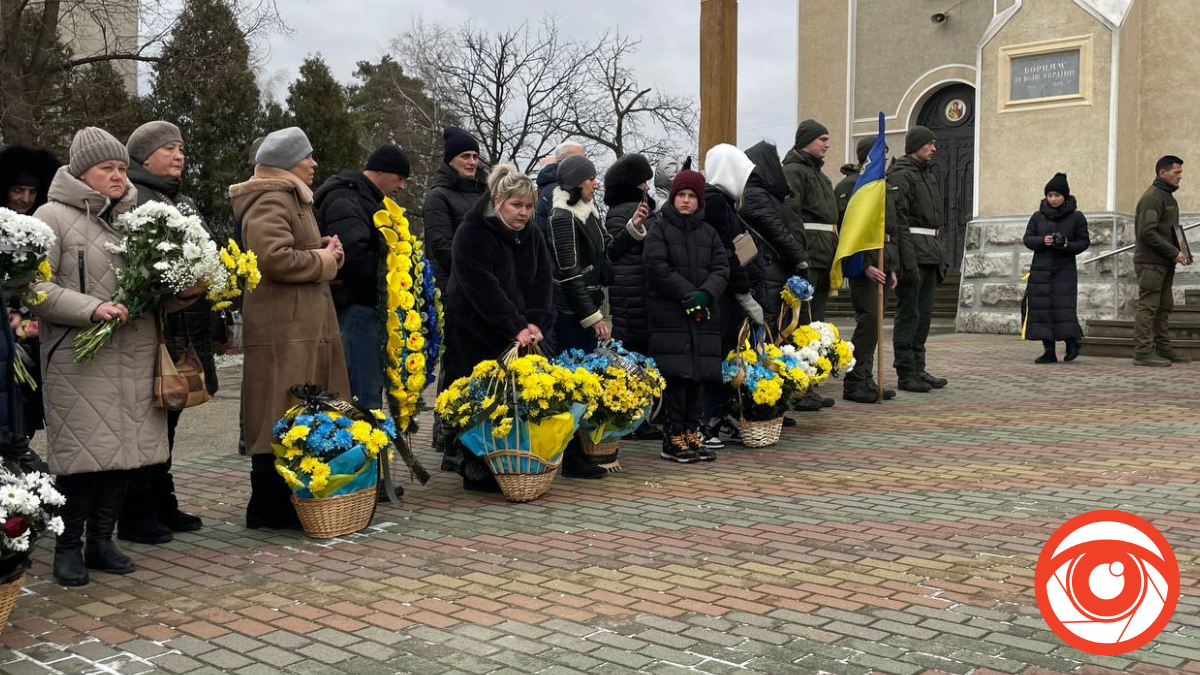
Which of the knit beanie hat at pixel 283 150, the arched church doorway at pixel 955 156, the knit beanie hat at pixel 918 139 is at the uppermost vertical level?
the arched church doorway at pixel 955 156

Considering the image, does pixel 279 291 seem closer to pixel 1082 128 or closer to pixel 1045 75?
pixel 1082 128

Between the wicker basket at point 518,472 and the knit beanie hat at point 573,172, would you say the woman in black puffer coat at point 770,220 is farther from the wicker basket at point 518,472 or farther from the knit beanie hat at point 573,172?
the wicker basket at point 518,472

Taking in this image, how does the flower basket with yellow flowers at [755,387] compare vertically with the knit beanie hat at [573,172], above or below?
below

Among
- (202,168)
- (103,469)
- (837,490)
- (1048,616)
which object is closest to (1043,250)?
(837,490)

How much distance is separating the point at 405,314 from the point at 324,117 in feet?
92.1

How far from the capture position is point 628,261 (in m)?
7.68

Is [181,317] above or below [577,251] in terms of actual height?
below

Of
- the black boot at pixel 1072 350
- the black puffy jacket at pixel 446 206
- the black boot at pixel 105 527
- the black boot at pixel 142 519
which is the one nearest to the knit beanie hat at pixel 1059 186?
the black boot at pixel 1072 350

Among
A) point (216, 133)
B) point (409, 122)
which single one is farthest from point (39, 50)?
point (409, 122)

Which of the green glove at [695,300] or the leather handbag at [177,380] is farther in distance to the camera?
the green glove at [695,300]

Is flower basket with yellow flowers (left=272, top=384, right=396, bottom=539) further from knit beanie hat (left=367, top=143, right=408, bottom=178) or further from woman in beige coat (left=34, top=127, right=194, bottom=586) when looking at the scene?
knit beanie hat (left=367, top=143, right=408, bottom=178)

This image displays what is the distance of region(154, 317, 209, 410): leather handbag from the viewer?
16.3 feet

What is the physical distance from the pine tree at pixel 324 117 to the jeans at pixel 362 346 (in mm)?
26262

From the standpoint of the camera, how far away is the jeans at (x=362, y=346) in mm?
6211
